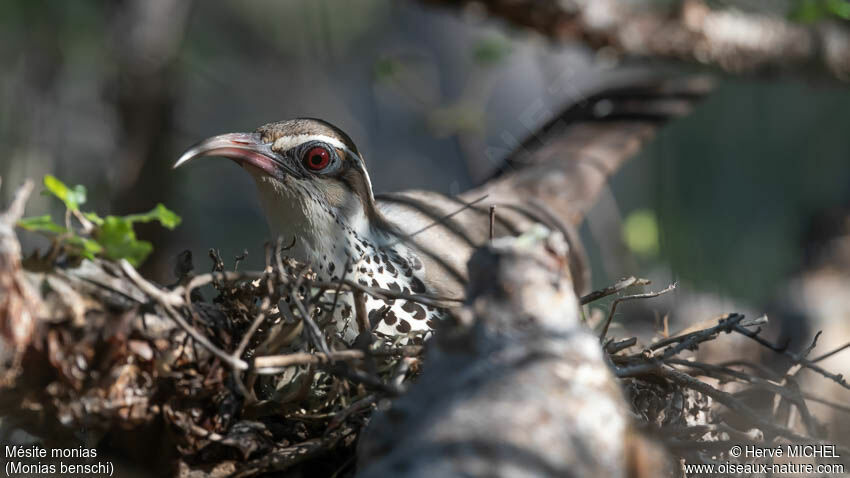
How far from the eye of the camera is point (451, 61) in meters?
12.3

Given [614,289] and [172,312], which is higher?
[614,289]

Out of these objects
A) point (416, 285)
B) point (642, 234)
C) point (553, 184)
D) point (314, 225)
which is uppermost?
point (642, 234)

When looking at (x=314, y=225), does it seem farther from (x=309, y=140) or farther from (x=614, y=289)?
(x=614, y=289)

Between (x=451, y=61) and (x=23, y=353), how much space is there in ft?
36.8

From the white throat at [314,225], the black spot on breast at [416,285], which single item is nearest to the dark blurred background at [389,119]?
the white throat at [314,225]

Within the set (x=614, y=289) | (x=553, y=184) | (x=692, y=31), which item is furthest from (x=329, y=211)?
(x=692, y=31)

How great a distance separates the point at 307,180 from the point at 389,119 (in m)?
10.9

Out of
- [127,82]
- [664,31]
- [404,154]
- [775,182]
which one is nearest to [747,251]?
[775,182]

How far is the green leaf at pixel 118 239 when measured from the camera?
5.24 feet

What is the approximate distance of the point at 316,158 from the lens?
8.82ft

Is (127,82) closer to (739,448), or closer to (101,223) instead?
(101,223)

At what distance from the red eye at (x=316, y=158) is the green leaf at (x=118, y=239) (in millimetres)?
1092

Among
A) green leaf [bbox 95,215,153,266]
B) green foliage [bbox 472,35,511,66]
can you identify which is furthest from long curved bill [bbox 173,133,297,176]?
green foliage [bbox 472,35,511,66]

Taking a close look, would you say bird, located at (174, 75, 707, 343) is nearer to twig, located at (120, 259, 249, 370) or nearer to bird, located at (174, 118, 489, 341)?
bird, located at (174, 118, 489, 341)
